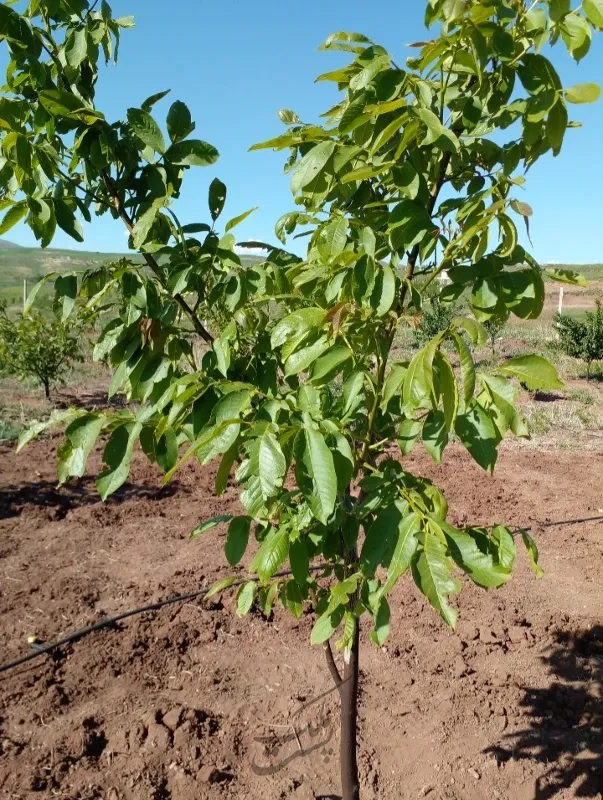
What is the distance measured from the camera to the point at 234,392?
1426 millimetres

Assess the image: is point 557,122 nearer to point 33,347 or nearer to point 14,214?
point 14,214

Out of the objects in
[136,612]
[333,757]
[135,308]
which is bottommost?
[333,757]

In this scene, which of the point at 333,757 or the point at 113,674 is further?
the point at 113,674

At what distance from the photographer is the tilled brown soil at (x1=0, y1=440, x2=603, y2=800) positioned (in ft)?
8.79

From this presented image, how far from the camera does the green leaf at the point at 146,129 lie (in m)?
1.56

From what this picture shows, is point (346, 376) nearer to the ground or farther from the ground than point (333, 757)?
farther from the ground

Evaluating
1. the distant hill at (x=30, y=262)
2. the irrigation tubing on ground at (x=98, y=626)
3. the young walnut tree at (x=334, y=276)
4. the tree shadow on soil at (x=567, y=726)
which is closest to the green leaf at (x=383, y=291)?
the young walnut tree at (x=334, y=276)

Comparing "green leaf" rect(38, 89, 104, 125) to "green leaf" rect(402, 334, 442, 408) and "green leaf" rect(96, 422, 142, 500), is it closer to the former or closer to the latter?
"green leaf" rect(96, 422, 142, 500)

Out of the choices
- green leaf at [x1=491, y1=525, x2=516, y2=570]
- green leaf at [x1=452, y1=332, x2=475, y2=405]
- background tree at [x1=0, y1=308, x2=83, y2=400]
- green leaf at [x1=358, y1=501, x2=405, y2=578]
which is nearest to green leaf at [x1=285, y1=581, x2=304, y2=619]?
green leaf at [x1=358, y1=501, x2=405, y2=578]

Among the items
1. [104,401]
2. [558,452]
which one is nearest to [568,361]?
[558,452]

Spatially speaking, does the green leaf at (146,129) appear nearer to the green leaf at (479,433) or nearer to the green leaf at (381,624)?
the green leaf at (479,433)

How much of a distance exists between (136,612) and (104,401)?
7.50 meters

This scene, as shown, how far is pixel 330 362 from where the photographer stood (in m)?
1.45

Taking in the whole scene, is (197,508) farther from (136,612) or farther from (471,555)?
(471,555)
